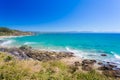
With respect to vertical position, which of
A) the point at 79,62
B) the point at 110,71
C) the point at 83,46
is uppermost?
the point at 110,71

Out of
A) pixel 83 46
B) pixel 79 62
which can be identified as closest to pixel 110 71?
pixel 79 62

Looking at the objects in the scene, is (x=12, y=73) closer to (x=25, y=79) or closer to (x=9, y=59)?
(x=25, y=79)

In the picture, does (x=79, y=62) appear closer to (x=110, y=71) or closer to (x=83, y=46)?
(x=110, y=71)

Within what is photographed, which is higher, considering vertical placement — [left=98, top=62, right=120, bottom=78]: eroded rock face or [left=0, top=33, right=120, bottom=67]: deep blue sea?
[left=98, top=62, right=120, bottom=78]: eroded rock face

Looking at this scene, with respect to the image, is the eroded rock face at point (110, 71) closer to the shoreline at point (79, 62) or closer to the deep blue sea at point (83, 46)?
the shoreline at point (79, 62)

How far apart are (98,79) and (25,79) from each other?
5.78m

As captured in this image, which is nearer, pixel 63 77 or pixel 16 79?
pixel 16 79

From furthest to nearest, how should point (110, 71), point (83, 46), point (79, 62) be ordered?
1. point (83, 46)
2. point (79, 62)
3. point (110, 71)

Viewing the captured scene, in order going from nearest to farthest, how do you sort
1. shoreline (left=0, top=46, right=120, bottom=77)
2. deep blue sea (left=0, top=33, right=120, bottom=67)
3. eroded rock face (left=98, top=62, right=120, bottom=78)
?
eroded rock face (left=98, top=62, right=120, bottom=78), shoreline (left=0, top=46, right=120, bottom=77), deep blue sea (left=0, top=33, right=120, bottom=67)

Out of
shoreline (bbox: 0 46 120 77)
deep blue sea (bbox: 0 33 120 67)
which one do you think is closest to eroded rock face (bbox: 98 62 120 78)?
shoreline (bbox: 0 46 120 77)

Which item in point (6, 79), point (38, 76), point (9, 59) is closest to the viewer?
point (6, 79)

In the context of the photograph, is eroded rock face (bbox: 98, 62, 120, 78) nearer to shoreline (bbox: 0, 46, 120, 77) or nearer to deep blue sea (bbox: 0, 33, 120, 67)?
shoreline (bbox: 0, 46, 120, 77)

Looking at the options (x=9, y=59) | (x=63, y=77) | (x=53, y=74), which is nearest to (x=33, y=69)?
(x=53, y=74)

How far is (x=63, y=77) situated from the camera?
37.4 feet
